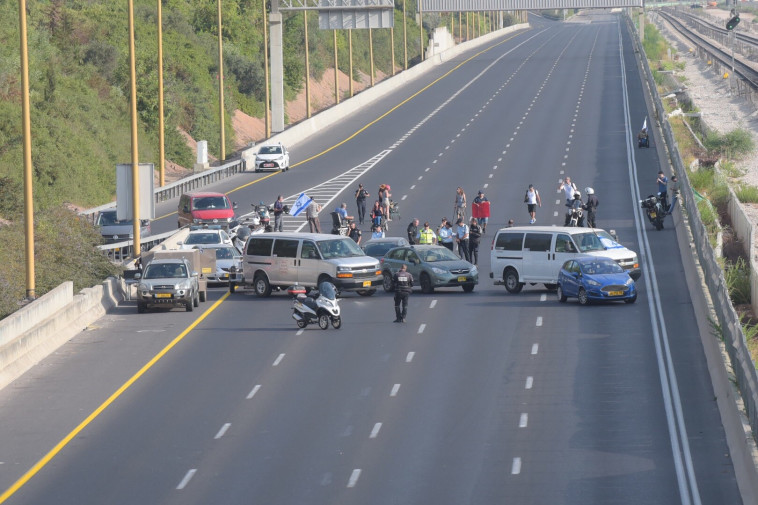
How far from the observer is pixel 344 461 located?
2006cm

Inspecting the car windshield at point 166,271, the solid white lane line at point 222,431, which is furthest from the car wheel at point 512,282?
the solid white lane line at point 222,431

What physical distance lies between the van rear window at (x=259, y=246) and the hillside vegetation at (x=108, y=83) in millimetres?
25716

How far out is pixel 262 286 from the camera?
3831cm

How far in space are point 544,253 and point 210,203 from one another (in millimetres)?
19190

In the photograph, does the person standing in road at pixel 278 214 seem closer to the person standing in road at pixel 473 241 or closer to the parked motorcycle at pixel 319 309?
the person standing in road at pixel 473 241

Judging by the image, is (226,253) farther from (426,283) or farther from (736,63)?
(736,63)

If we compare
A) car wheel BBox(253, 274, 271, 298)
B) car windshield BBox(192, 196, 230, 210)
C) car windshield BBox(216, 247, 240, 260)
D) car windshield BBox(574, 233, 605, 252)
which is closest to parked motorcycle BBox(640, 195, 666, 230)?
car windshield BBox(574, 233, 605, 252)

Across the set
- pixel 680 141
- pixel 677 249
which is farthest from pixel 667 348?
pixel 680 141

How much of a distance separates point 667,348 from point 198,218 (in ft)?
89.6

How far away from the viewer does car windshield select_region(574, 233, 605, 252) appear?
3713cm

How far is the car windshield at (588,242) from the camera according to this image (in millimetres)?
37134

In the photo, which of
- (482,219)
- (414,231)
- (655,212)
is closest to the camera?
(414,231)

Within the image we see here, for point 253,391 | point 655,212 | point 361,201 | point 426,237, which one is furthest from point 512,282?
point 361,201

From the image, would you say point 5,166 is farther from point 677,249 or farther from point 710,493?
point 710,493
